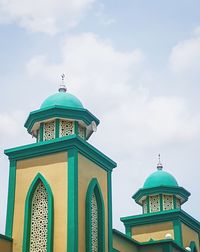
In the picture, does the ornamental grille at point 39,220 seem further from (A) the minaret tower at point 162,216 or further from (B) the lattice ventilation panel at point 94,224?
(A) the minaret tower at point 162,216

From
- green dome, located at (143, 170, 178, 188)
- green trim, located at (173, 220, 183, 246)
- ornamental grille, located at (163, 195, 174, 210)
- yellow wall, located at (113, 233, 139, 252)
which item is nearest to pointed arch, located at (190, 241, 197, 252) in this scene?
green trim, located at (173, 220, 183, 246)

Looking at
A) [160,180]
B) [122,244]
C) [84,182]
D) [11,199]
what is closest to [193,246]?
[160,180]

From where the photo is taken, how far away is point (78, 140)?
15766 mm

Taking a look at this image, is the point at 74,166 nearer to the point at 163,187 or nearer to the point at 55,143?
the point at 55,143

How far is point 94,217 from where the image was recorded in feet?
53.3

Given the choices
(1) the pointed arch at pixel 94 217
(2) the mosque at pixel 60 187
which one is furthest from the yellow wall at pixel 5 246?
(1) the pointed arch at pixel 94 217

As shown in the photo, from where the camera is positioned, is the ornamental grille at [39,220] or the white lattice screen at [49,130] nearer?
the ornamental grille at [39,220]

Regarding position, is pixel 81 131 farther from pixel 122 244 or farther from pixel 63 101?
pixel 122 244

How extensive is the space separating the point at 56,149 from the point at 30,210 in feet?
6.14

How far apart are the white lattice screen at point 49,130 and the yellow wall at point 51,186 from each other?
1.11 meters

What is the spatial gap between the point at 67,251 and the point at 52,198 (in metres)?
1.60

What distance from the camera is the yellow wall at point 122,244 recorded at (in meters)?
18.5

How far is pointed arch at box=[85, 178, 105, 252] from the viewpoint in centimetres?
1546

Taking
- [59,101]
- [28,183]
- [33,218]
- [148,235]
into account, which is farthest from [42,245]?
[148,235]
